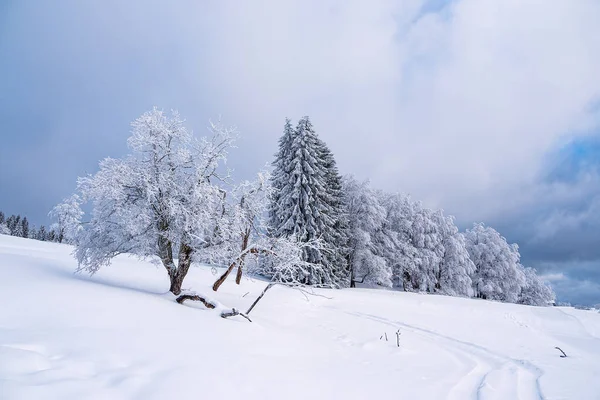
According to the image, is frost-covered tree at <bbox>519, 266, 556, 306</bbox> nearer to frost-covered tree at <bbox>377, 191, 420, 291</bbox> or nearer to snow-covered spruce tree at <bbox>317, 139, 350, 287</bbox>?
frost-covered tree at <bbox>377, 191, 420, 291</bbox>

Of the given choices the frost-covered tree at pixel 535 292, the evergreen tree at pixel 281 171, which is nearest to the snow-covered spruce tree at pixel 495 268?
the frost-covered tree at pixel 535 292

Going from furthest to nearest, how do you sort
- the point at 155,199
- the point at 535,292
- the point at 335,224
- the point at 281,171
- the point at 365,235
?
the point at 535,292 < the point at 365,235 < the point at 335,224 < the point at 281,171 < the point at 155,199

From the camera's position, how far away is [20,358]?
3926 millimetres

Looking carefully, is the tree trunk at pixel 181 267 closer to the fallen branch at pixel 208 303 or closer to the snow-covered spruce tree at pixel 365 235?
the fallen branch at pixel 208 303

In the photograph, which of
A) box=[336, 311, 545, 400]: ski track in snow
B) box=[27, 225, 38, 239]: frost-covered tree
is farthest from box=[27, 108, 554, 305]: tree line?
box=[27, 225, 38, 239]: frost-covered tree

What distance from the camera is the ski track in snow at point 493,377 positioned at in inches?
242

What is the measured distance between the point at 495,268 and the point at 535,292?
965cm

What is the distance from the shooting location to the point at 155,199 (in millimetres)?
10375

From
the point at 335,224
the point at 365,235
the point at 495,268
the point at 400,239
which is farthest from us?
the point at 495,268

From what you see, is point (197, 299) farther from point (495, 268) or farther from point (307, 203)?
point (495, 268)

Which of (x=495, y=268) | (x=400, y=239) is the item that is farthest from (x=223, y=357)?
(x=495, y=268)

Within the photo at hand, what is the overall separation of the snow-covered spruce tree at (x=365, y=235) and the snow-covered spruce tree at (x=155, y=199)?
22.2 meters

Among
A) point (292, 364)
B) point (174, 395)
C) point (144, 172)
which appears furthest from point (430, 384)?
point (144, 172)

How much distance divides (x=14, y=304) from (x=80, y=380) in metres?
3.89
